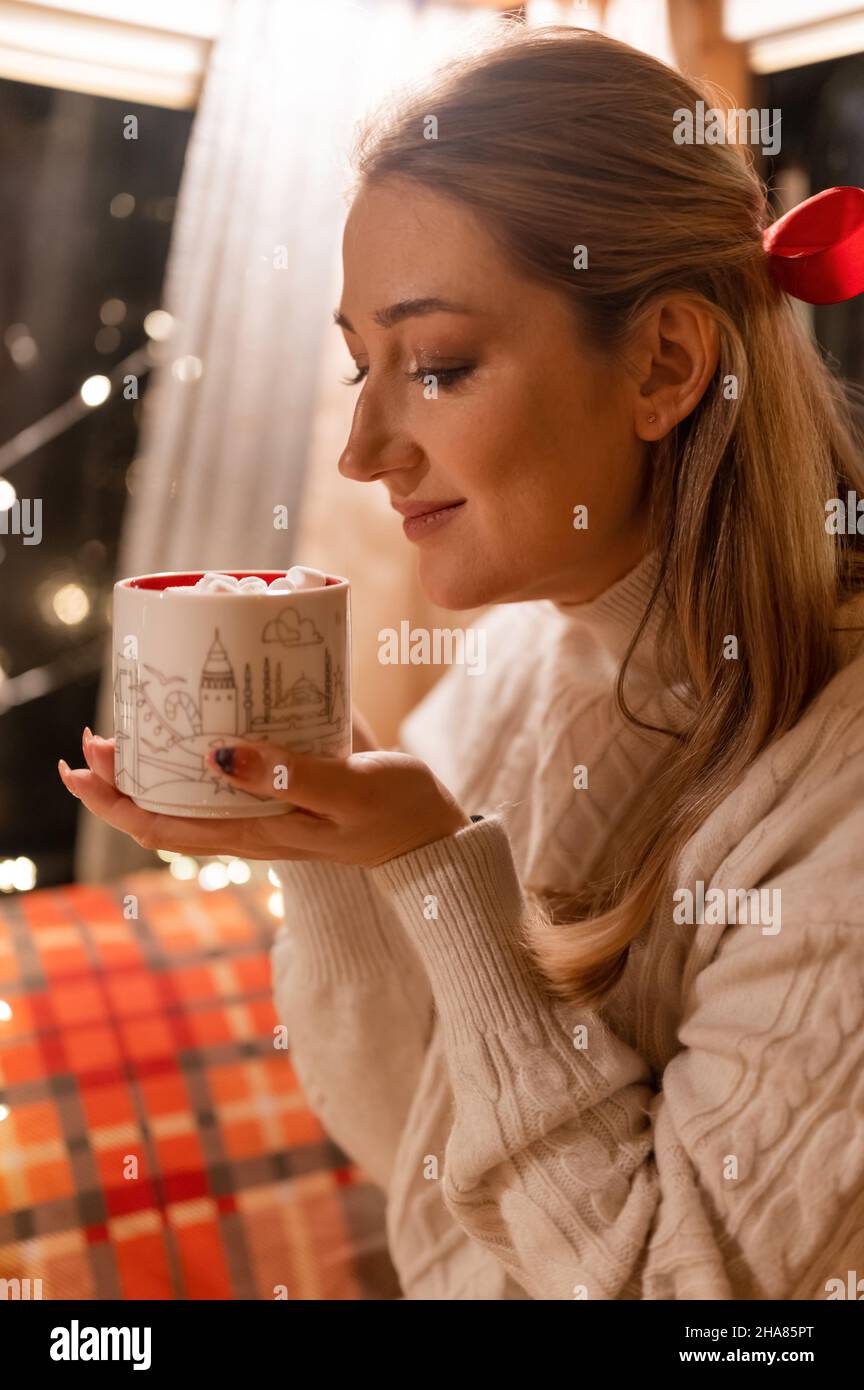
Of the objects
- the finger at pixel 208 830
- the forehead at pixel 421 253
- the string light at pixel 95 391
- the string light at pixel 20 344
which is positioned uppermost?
the string light at pixel 20 344

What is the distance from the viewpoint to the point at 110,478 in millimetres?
2141

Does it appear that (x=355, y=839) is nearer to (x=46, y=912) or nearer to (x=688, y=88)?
(x=688, y=88)

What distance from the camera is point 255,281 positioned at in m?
1.95

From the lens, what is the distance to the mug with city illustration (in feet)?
2.43

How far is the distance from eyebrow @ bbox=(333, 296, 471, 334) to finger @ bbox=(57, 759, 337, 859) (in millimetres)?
386

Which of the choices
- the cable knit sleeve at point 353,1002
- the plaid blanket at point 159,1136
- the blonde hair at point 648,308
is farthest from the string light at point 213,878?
the blonde hair at point 648,308

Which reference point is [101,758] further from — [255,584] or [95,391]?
[95,391]

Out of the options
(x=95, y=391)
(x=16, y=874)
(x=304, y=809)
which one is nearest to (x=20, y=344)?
(x=95, y=391)

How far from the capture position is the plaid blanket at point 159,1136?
1407 millimetres

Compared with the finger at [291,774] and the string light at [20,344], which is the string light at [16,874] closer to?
the string light at [20,344]

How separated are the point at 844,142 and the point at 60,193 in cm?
121

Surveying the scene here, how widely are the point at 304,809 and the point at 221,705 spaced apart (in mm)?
106

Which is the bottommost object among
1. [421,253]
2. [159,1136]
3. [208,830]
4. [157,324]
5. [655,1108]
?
[159,1136]
